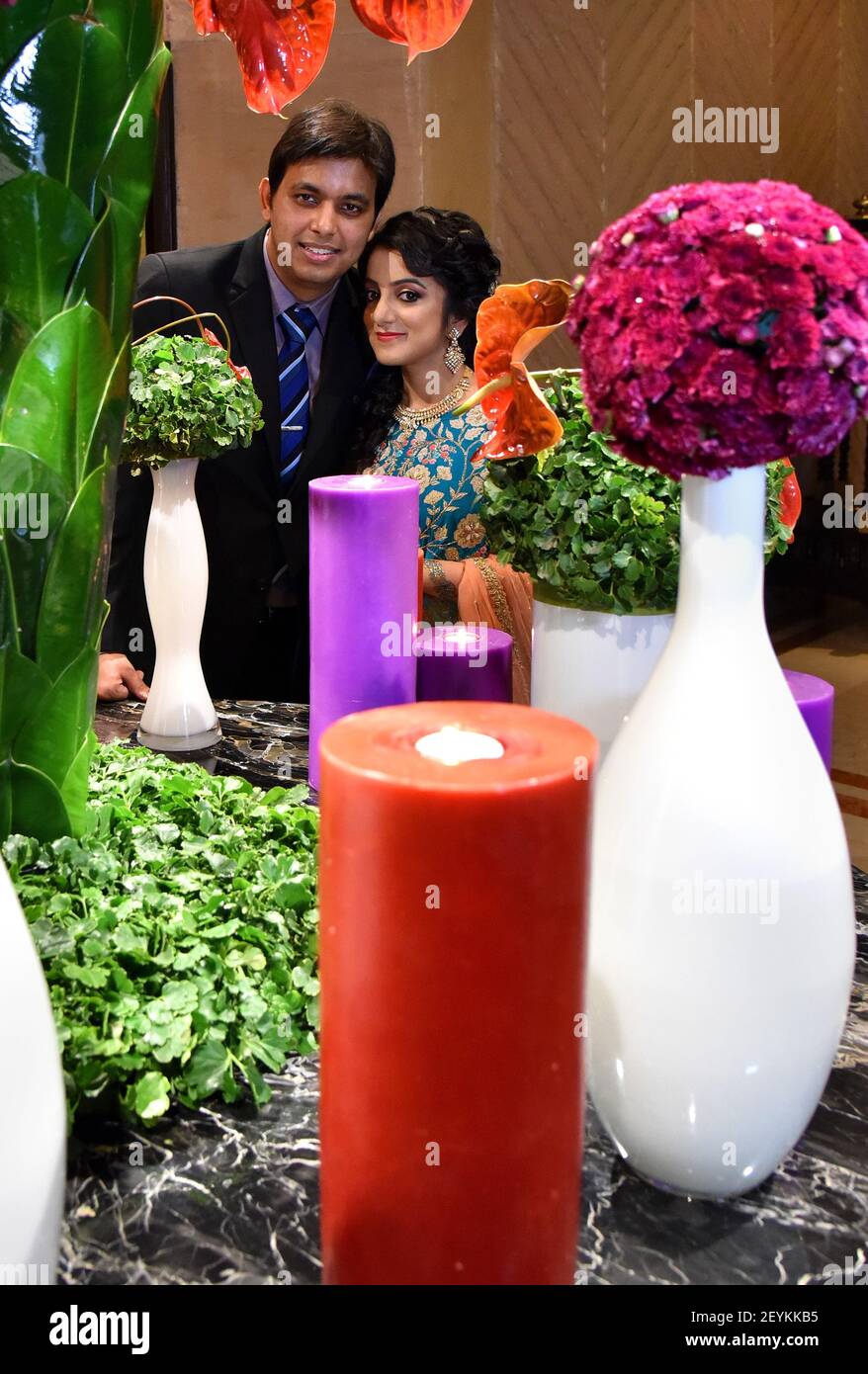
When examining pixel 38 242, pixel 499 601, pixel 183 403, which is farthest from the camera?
pixel 499 601

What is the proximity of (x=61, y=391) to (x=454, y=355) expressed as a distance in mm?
1545

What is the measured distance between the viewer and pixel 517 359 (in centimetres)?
97

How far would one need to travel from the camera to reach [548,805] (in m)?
0.56

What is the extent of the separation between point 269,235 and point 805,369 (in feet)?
6.39

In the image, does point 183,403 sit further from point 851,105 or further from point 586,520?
point 851,105

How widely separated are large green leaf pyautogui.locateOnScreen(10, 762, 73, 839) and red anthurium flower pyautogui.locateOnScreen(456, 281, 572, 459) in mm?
419

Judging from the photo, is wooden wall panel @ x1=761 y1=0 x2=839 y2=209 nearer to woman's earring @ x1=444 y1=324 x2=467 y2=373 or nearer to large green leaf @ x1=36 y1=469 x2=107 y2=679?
woman's earring @ x1=444 y1=324 x2=467 y2=373

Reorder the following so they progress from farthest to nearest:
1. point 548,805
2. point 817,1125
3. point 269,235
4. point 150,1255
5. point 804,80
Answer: point 804,80
point 269,235
point 817,1125
point 150,1255
point 548,805

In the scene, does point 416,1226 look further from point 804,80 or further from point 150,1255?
point 804,80

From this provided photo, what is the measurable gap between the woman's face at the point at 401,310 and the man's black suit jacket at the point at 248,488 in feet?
0.43

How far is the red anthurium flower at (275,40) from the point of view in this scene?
83cm

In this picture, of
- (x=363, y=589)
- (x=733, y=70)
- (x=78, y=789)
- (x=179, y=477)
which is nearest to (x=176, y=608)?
(x=179, y=477)

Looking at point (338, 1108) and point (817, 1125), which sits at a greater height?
point (338, 1108)

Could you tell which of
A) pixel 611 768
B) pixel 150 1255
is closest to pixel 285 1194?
pixel 150 1255
